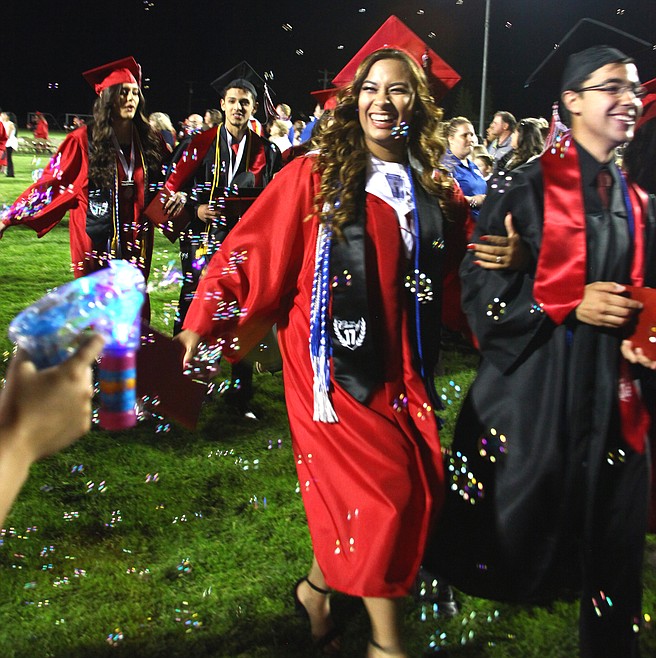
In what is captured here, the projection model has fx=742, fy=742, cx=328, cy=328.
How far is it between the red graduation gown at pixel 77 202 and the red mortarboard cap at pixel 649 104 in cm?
356

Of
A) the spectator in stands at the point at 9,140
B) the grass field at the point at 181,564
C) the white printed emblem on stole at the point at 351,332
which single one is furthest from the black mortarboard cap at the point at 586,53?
the spectator in stands at the point at 9,140

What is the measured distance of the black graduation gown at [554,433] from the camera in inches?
105

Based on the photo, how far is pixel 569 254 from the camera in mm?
2590

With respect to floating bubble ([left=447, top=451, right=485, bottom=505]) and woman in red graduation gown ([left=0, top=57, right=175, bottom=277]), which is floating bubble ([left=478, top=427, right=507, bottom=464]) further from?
woman in red graduation gown ([left=0, top=57, right=175, bottom=277])

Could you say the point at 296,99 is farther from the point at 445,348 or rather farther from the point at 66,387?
the point at 66,387

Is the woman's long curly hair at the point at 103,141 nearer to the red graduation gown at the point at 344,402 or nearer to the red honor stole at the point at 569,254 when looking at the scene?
the red graduation gown at the point at 344,402

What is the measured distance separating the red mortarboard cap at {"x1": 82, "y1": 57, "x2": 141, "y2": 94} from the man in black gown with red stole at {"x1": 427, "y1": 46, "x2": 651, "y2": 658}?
11.8 ft

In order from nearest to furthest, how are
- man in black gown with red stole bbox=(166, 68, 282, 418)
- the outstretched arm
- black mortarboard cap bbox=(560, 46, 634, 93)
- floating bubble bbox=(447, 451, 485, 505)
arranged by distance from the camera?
1. the outstretched arm
2. black mortarboard cap bbox=(560, 46, 634, 93)
3. floating bubble bbox=(447, 451, 485, 505)
4. man in black gown with red stole bbox=(166, 68, 282, 418)

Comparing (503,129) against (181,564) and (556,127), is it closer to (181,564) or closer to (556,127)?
(556,127)

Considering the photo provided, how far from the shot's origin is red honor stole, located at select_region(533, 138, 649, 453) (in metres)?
2.59

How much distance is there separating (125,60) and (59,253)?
6972mm

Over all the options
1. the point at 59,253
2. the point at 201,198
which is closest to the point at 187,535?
the point at 201,198

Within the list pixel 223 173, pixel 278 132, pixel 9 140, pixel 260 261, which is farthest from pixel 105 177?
pixel 9 140

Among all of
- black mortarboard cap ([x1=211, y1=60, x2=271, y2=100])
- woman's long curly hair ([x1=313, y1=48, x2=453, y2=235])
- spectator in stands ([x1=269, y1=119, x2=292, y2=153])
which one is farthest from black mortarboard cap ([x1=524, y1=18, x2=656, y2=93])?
spectator in stands ([x1=269, y1=119, x2=292, y2=153])
